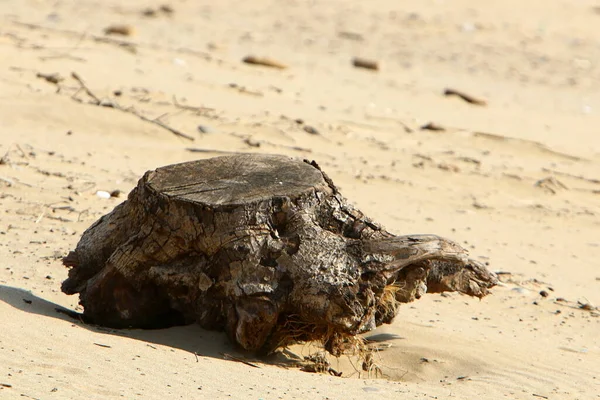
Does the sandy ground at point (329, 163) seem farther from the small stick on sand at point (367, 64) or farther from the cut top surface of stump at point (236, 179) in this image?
the cut top surface of stump at point (236, 179)

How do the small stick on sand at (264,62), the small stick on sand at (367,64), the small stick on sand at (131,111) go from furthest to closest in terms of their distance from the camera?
the small stick on sand at (367,64)
the small stick on sand at (264,62)
the small stick on sand at (131,111)

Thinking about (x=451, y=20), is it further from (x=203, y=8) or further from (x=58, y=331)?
(x=58, y=331)

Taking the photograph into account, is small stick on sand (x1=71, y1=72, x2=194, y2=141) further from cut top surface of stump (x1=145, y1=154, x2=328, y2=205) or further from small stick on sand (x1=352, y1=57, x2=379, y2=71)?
small stick on sand (x1=352, y1=57, x2=379, y2=71)

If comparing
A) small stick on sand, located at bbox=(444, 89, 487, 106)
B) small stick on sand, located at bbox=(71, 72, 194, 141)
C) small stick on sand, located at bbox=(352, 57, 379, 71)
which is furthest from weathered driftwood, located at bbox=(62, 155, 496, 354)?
small stick on sand, located at bbox=(352, 57, 379, 71)

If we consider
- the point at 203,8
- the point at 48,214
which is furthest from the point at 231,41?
the point at 48,214

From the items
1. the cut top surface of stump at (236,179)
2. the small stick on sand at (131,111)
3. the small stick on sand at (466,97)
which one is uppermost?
the cut top surface of stump at (236,179)

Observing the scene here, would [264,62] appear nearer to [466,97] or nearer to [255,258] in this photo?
[466,97]

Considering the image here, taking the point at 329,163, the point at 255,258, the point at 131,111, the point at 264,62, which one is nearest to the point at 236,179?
the point at 255,258

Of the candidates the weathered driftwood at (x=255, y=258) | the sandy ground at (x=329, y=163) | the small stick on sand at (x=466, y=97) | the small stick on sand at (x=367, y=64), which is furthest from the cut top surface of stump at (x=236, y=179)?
the small stick on sand at (x=367, y=64)
